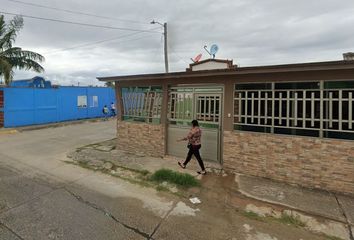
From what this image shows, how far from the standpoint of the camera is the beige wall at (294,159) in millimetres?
5930

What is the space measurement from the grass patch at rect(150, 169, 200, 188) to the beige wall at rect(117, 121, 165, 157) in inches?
82.8

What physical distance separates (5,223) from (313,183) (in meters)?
6.49

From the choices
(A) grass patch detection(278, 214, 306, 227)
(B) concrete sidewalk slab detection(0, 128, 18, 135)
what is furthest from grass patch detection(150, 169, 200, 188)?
(B) concrete sidewalk slab detection(0, 128, 18, 135)

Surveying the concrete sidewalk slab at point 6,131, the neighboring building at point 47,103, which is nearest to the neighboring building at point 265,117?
the concrete sidewalk slab at point 6,131

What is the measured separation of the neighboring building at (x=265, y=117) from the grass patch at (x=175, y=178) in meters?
1.49

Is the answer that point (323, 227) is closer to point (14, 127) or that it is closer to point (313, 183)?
point (313, 183)

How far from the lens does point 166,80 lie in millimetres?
8586

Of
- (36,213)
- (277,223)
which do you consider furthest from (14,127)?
(277,223)

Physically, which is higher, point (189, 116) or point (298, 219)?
point (189, 116)

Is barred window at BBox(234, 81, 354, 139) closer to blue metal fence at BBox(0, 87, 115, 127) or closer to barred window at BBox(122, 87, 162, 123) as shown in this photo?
barred window at BBox(122, 87, 162, 123)

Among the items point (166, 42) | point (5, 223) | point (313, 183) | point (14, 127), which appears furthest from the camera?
point (166, 42)

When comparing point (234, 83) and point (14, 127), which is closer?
point (234, 83)

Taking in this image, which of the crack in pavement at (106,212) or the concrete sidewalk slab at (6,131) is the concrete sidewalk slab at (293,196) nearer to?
the crack in pavement at (106,212)

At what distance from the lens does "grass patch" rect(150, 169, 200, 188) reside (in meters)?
6.40
